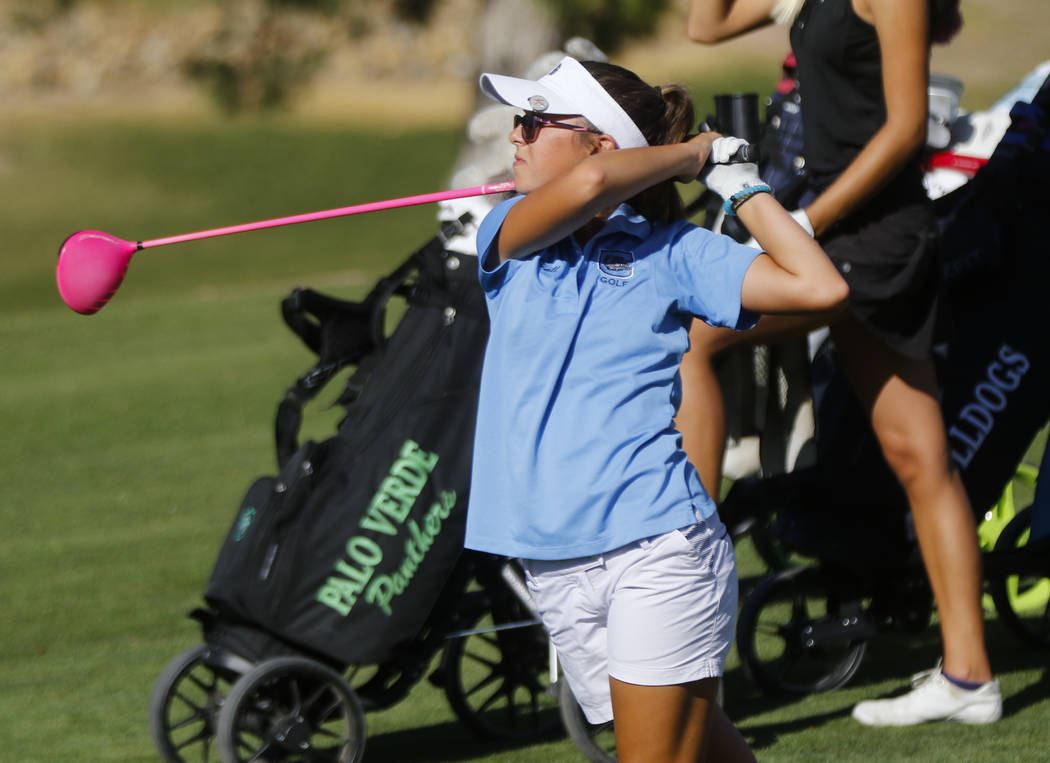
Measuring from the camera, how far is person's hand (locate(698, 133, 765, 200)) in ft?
8.44

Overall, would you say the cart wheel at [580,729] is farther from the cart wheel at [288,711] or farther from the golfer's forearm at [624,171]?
the golfer's forearm at [624,171]

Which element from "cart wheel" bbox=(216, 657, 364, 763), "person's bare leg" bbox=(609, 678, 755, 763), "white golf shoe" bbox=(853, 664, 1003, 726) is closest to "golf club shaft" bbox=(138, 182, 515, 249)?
"person's bare leg" bbox=(609, 678, 755, 763)

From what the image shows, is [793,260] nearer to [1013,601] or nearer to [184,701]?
[184,701]

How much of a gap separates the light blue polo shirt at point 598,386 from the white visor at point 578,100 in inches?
5.4

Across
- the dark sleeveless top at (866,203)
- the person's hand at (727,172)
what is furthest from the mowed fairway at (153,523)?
the person's hand at (727,172)

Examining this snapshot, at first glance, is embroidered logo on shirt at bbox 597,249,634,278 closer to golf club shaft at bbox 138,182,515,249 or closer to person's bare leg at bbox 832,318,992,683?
golf club shaft at bbox 138,182,515,249

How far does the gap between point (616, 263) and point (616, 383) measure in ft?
0.67

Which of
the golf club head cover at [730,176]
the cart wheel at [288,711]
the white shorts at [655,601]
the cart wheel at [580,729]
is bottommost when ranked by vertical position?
the cart wheel at [580,729]

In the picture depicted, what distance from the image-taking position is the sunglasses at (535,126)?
2.61 metres

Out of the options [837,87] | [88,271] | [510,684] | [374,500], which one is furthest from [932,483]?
[88,271]

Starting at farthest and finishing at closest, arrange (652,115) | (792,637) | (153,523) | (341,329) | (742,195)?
(153,523), (792,637), (341,329), (652,115), (742,195)

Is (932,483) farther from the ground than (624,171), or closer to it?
closer to it

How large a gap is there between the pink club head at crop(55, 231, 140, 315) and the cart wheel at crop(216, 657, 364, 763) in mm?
862

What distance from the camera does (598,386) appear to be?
2504mm
